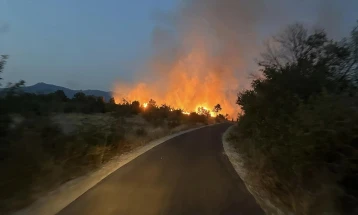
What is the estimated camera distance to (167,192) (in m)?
11.4

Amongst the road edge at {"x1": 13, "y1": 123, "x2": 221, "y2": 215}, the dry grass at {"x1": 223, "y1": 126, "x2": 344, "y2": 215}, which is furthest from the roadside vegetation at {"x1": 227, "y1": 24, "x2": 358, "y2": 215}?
the road edge at {"x1": 13, "y1": 123, "x2": 221, "y2": 215}

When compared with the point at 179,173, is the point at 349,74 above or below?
above

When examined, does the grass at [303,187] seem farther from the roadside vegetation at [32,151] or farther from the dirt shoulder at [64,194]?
the roadside vegetation at [32,151]

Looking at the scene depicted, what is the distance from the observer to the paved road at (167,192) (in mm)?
9383

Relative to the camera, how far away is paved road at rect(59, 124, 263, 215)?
9.38 m

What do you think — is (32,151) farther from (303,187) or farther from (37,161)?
(303,187)

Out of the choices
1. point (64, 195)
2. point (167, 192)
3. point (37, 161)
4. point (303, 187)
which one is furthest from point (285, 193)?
point (37, 161)

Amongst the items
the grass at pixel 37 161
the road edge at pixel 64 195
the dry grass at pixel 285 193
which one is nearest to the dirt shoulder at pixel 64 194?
the road edge at pixel 64 195

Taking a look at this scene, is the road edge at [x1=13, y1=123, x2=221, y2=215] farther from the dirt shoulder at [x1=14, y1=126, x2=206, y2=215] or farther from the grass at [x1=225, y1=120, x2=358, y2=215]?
the grass at [x1=225, y1=120, x2=358, y2=215]

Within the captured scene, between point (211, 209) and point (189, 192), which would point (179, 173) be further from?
point (211, 209)

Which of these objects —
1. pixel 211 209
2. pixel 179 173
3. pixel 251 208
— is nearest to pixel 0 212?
pixel 211 209

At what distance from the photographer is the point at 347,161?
855cm

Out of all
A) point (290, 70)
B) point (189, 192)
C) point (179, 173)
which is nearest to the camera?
point (189, 192)

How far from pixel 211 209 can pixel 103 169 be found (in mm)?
7439
